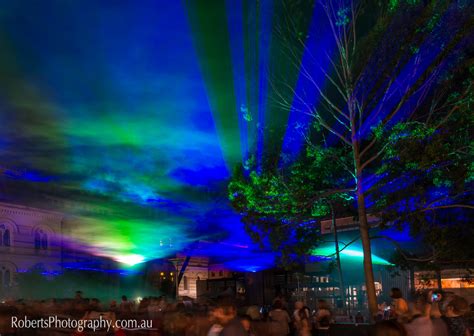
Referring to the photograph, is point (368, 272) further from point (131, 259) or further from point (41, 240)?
point (41, 240)

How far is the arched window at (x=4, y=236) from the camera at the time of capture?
34.5 m

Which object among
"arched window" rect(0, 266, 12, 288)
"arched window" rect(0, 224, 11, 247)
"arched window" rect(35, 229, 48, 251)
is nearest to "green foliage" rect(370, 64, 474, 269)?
"arched window" rect(0, 266, 12, 288)

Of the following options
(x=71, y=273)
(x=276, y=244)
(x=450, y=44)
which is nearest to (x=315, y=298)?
(x=276, y=244)

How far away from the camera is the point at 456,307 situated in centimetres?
645

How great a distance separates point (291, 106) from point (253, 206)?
10.3ft

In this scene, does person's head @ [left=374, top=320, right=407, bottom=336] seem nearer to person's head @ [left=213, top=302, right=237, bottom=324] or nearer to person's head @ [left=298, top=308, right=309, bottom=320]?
person's head @ [left=213, top=302, right=237, bottom=324]

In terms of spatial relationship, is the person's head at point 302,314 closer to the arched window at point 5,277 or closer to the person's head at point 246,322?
the person's head at point 246,322

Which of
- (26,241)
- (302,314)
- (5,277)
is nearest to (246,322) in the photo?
(302,314)

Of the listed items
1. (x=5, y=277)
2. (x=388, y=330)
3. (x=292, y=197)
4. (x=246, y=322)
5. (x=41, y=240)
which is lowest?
(x=246, y=322)

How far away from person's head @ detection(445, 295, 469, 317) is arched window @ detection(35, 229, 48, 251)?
116 feet

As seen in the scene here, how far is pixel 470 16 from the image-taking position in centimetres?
1182

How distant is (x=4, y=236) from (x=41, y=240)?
11.3 feet

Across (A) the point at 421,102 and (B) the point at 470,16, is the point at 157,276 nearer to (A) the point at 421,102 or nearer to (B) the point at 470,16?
(A) the point at 421,102

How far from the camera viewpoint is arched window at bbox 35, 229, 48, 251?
3744cm
